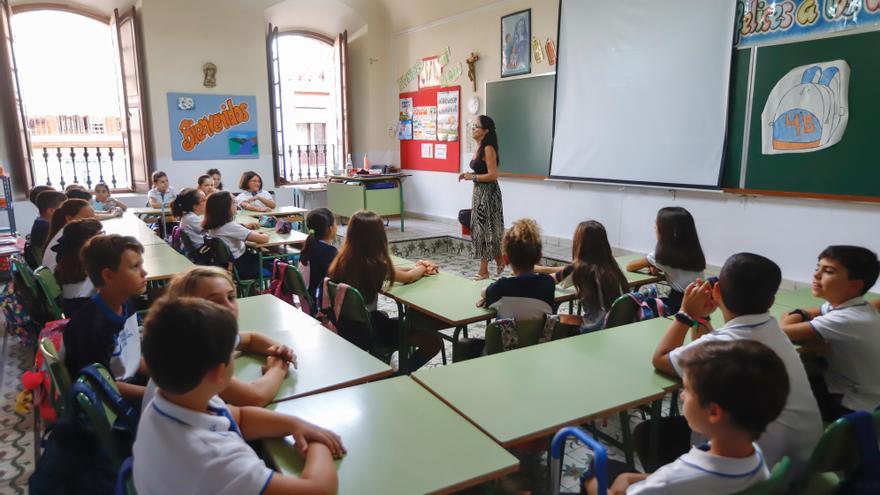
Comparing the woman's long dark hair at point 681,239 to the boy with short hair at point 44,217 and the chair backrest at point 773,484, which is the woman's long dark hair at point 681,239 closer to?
the chair backrest at point 773,484

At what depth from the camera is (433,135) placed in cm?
808

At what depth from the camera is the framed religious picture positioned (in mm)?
6320

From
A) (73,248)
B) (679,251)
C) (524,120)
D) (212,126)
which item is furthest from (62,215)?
(212,126)

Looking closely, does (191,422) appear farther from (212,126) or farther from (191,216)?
(212,126)

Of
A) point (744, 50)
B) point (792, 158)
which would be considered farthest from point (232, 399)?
point (744, 50)

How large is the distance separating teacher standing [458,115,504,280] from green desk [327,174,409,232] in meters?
2.76

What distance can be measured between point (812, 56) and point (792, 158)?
72 cm

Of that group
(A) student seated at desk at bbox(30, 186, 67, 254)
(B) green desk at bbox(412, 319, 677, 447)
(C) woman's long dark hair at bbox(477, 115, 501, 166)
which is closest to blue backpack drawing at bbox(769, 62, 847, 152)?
(C) woman's long dark hair at bbox(477, 115, 501, 166)

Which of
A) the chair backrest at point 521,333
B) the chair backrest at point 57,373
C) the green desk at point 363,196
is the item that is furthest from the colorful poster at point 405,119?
the chair backrest at point 57,373

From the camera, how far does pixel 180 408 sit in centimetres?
96

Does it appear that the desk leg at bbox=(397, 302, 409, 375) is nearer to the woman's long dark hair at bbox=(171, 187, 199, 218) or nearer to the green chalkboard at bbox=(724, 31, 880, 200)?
the woman's long dark hair at bbox=(171, 187, 199, 218)

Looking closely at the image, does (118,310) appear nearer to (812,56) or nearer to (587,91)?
(812,56)

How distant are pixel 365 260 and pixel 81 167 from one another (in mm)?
7415

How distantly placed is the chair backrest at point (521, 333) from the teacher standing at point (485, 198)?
2871mm
